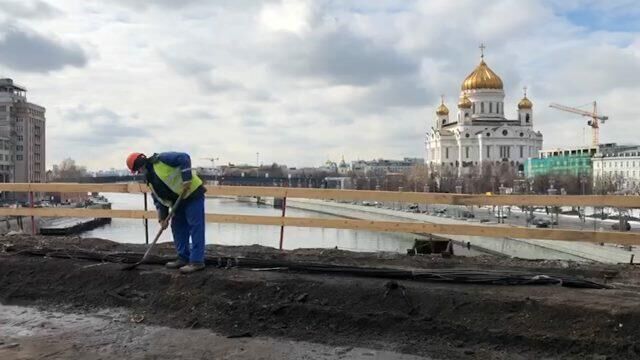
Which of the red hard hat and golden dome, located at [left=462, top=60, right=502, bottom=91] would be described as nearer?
the red hard hat

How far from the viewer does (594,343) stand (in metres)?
4.73

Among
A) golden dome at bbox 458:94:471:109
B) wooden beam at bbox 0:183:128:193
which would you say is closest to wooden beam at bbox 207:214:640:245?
wooden beam at bbox 0:183:128:193

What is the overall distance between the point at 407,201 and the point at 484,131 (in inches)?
5046

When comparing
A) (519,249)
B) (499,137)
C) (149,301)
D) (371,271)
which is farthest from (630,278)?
(499,137)

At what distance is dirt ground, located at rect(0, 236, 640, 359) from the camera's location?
16.0 ft

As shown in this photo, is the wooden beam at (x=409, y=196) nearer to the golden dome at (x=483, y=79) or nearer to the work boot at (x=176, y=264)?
the work boot at (x=176, y=264)

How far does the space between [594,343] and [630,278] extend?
8.06 ft

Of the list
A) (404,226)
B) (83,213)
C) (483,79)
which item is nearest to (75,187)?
(83,213)

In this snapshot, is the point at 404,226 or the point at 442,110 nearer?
the point at 404,226

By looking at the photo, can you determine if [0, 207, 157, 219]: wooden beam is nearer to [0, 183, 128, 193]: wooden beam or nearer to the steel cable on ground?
[0, 183, 128, 193]: wooden beam

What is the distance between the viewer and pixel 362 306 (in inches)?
220

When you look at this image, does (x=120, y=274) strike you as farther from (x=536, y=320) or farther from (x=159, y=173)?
(x=536, y=320)

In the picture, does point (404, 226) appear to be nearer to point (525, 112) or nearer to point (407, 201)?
point (407, 201)

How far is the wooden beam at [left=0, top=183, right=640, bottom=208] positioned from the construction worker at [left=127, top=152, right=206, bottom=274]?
1595 mm
